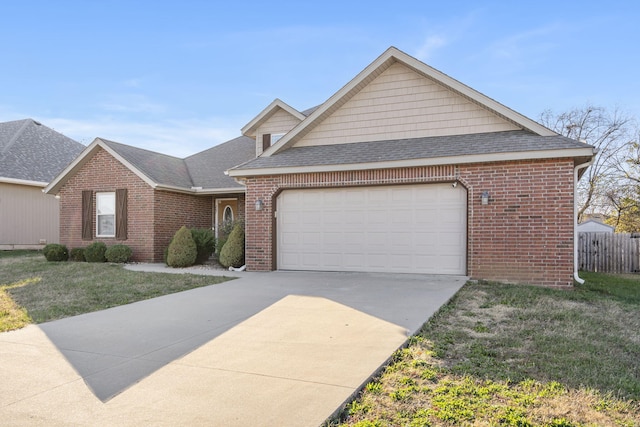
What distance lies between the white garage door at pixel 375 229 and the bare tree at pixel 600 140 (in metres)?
20.5

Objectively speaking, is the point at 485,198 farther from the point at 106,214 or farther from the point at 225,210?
the point at 106,214

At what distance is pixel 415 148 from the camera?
10.7 m

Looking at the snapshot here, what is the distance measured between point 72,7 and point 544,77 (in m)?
19.2

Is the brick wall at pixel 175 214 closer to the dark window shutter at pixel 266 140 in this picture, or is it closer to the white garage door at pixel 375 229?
the dark window shutter at pixel 266 140

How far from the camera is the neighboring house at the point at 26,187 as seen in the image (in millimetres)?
18719

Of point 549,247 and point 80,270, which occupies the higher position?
point 549,247

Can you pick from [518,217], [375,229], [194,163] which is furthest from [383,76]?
[194,163]

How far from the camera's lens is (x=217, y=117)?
2650 centimetres

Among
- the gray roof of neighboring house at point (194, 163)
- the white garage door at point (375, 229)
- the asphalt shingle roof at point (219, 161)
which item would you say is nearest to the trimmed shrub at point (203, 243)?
the gray roof of neighboring house at point (194, 163)

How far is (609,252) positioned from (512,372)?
1307cm

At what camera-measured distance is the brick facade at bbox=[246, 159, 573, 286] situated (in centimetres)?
925

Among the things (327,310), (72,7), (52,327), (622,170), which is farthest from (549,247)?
(622,170)

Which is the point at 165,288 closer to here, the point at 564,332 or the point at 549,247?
the point at 564,332

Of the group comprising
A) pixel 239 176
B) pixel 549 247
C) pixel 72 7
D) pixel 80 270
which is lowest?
pixel 80 270
